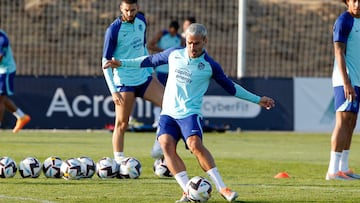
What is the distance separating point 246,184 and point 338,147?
1425mm

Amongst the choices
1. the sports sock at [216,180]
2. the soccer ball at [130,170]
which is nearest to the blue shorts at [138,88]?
the soccer ball at [130,170]

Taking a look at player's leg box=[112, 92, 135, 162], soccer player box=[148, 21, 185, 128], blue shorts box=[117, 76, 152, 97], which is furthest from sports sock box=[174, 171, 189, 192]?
soccer player box=[148, 21, 185, 128]

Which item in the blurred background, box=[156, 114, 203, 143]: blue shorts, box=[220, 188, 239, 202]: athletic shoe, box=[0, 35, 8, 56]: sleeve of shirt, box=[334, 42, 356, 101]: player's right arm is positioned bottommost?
the blurred background

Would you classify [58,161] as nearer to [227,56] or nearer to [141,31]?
[141,31]

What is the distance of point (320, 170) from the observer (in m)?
14.4

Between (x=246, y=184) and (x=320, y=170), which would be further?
(x=320, y=170)

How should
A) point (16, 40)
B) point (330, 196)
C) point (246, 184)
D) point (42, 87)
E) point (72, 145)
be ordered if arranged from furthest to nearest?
point (16, 40) < point (42, 87) < point (72, 145) < point (246, 184) < point (330, 196)

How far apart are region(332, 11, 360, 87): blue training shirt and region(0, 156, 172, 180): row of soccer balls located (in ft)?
8.89

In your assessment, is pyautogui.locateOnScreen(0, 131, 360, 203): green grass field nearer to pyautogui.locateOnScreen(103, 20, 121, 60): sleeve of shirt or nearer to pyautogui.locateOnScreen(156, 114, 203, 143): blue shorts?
pyautogui.locateOnScreen(156, 114, 203, 143): blue shorts

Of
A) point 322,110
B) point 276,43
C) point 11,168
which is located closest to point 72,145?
point 11,168

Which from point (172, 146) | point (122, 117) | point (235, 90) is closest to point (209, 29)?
point (122, 117)

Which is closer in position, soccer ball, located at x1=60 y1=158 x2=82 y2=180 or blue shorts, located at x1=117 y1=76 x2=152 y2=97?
soccer ball, located at x1=60 y1=158 x2=82 y2=180

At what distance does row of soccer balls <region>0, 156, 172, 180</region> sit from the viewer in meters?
12.3

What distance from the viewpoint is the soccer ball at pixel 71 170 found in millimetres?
12273
